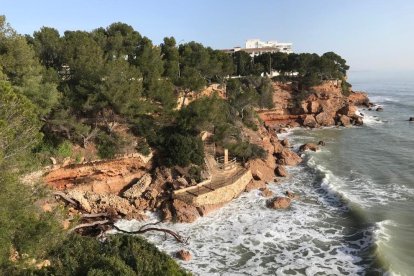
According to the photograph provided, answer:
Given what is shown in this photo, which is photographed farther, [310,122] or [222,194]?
[310,122]

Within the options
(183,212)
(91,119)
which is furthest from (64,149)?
(183,212)

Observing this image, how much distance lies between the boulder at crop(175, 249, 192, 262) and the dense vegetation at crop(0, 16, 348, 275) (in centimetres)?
475

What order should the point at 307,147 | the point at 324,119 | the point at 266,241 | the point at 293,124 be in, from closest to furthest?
the point at 266,241 → the point at 307,147 → the point at 324,119 → the point at 293,124

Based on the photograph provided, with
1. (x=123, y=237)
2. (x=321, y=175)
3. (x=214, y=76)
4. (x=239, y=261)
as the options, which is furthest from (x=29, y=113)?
(x=214, y=76)

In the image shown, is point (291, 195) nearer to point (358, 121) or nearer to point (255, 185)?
point (255, 185)

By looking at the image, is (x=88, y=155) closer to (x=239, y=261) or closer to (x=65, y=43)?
(x=239, y=261)

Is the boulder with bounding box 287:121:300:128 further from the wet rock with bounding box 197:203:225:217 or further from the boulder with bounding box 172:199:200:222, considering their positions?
the boulder with bounding box 172:199:200:222

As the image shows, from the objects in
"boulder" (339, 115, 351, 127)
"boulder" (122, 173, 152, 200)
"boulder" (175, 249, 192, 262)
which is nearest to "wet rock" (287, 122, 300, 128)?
"boulder" (339, 115, 351, 127)

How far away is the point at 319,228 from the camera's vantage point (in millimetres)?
23938

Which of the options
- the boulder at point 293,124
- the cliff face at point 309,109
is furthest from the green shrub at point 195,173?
the boulder at point 293,124

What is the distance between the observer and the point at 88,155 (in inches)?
1051

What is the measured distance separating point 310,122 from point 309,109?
3.07 metres

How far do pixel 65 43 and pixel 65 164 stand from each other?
1609cm

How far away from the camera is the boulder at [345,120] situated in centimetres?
5809
